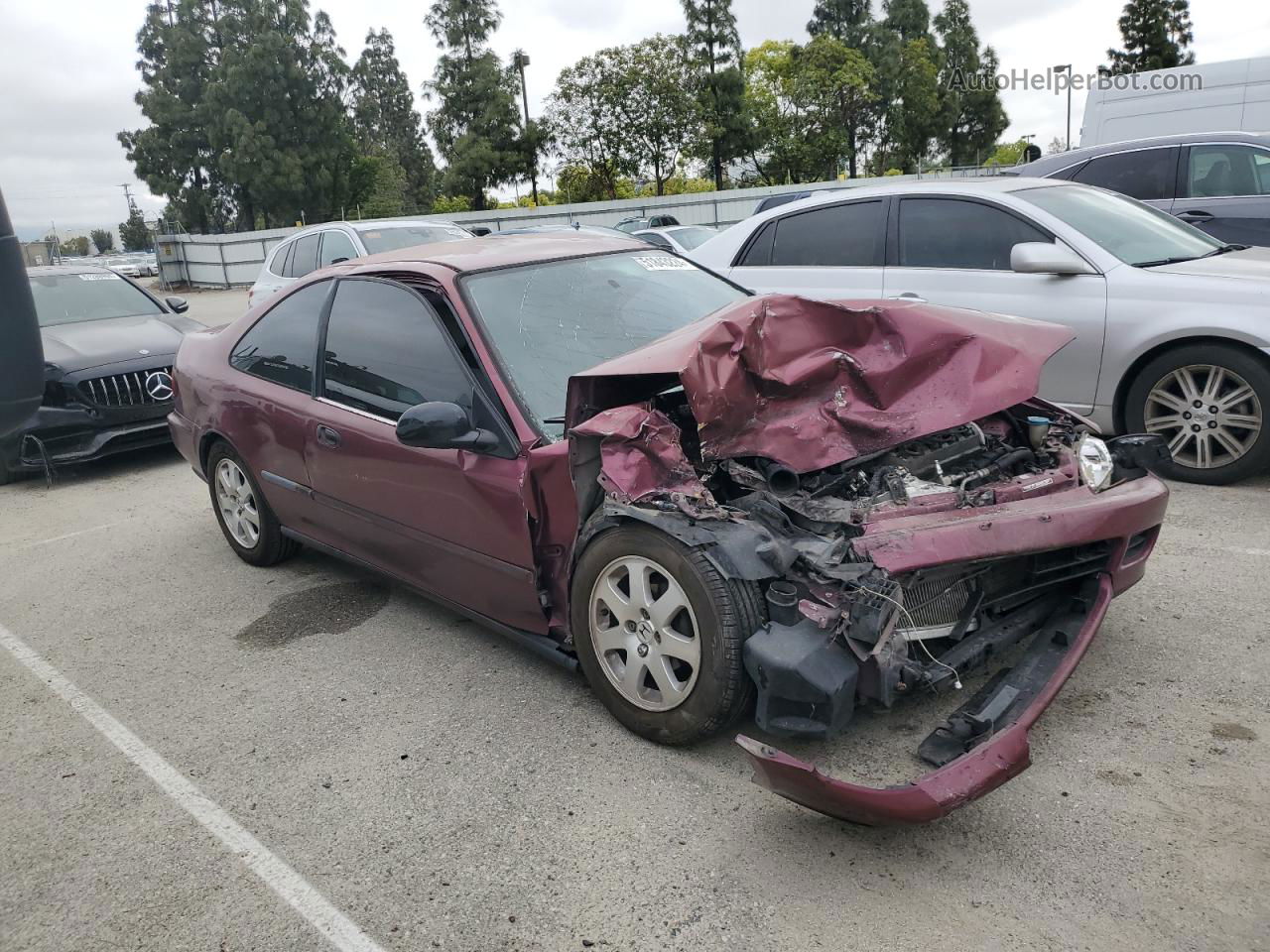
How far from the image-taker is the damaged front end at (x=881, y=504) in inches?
99.0

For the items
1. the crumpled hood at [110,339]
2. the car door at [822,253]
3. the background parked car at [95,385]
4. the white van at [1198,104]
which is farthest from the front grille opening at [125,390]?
the white van at [1198,104]

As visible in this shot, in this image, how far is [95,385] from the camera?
712 cm

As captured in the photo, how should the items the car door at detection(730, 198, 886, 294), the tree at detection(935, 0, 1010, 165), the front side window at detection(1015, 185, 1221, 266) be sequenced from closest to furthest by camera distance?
the front side window at detection(1015, 185, 1221, 266) < the car door at detection(730, 198, 886, 294) < the tree at detection(935, 0, 1010, 165)

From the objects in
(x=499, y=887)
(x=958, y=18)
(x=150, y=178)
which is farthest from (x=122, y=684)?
(x=958, y=18)

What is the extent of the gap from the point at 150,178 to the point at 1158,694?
47.7m

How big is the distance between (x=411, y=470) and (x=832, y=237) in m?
3.74

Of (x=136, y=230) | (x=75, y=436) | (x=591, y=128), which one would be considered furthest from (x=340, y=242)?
(x=136, y=230)

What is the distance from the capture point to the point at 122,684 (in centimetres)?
386

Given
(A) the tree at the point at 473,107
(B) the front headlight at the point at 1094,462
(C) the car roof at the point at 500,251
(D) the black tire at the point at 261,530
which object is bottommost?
(D) the black tire at the point at 261,530

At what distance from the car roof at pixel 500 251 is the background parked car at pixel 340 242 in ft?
18.6

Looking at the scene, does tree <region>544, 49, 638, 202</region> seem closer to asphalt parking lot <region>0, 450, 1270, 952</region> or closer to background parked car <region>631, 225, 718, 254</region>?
background parked car <region>631, 225, 718, 254</region>

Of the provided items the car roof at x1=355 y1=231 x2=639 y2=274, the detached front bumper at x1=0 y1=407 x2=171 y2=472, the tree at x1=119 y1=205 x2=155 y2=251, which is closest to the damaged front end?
the car roof at x1=355 y1=231 x2=639 y2=274

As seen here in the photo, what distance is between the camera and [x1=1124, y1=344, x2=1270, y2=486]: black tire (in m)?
4.74

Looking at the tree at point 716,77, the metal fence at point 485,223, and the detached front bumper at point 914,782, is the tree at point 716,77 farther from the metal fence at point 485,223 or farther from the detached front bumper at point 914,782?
the detached front bumper at point 914,782
